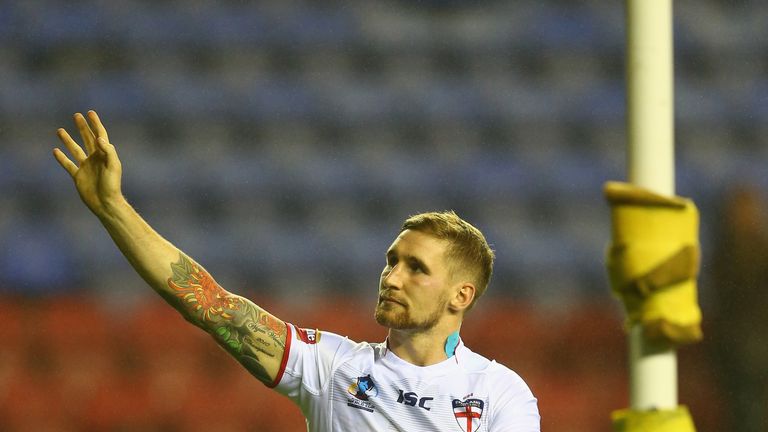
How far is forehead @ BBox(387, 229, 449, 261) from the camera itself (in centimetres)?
271

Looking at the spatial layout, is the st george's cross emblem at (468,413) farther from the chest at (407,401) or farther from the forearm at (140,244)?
the forearm at (140,244)

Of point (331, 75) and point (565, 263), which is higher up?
point (331, 75)

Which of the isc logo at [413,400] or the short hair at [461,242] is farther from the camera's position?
the short hair at [461,242]

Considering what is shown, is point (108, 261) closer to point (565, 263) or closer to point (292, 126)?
point (292, 126)

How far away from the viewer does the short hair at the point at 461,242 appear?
108 inches

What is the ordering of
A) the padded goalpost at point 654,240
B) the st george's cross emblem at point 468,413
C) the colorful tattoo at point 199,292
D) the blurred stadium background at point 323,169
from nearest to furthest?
the padded goalpost at point 654,240
the colorful tattoo at point 199,292
the st george's cross emblem at point 468,413
the blurred stadium background at point 323,169

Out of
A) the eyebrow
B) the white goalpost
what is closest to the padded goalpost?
the white goalpost

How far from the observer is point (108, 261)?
741 centimetres

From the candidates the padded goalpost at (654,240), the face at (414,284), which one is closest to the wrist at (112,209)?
the face at (414,284)

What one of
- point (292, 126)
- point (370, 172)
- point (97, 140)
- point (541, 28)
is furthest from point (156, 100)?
point (97, 140)

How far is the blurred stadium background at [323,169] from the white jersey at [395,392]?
4.21 metres

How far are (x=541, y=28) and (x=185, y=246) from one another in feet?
10.6

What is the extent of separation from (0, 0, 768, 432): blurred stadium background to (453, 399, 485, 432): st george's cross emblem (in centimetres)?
428

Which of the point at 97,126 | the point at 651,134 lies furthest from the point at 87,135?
the point at 651,134
